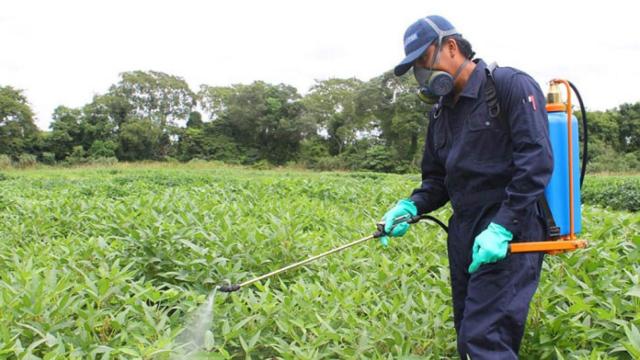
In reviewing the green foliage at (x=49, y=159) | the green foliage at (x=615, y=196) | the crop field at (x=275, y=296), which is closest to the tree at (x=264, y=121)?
the green foliage at (x=49, y=159)

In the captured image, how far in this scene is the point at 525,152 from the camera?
1977 millimetres

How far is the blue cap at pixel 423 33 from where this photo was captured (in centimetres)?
220

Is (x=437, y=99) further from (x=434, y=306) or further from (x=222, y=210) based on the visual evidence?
(x=222, y=210)

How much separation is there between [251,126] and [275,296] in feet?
148

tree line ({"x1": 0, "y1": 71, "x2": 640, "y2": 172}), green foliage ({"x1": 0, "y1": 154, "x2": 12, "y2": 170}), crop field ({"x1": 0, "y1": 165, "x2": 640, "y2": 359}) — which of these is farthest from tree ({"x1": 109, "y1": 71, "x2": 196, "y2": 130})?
crop field ({"x1": 0, "y1": 165, "x2": 640, "y2": 359})

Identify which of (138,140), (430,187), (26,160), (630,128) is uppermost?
(630,128)

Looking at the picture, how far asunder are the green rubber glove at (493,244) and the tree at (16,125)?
141 ft

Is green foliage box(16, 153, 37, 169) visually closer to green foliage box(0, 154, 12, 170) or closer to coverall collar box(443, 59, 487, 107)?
green foliage box(0, 154, 12, 170)

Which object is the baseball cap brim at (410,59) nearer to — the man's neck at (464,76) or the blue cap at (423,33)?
the blue cap at (423,33)

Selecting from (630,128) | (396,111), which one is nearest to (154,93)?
(396,111)

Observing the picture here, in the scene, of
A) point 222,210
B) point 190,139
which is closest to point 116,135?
point 190,139

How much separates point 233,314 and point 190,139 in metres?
45.6

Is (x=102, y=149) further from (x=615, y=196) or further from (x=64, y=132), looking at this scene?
(x=615, y=196)

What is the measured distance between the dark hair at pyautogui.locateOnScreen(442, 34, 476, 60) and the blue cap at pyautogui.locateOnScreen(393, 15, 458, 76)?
0.07 ft
